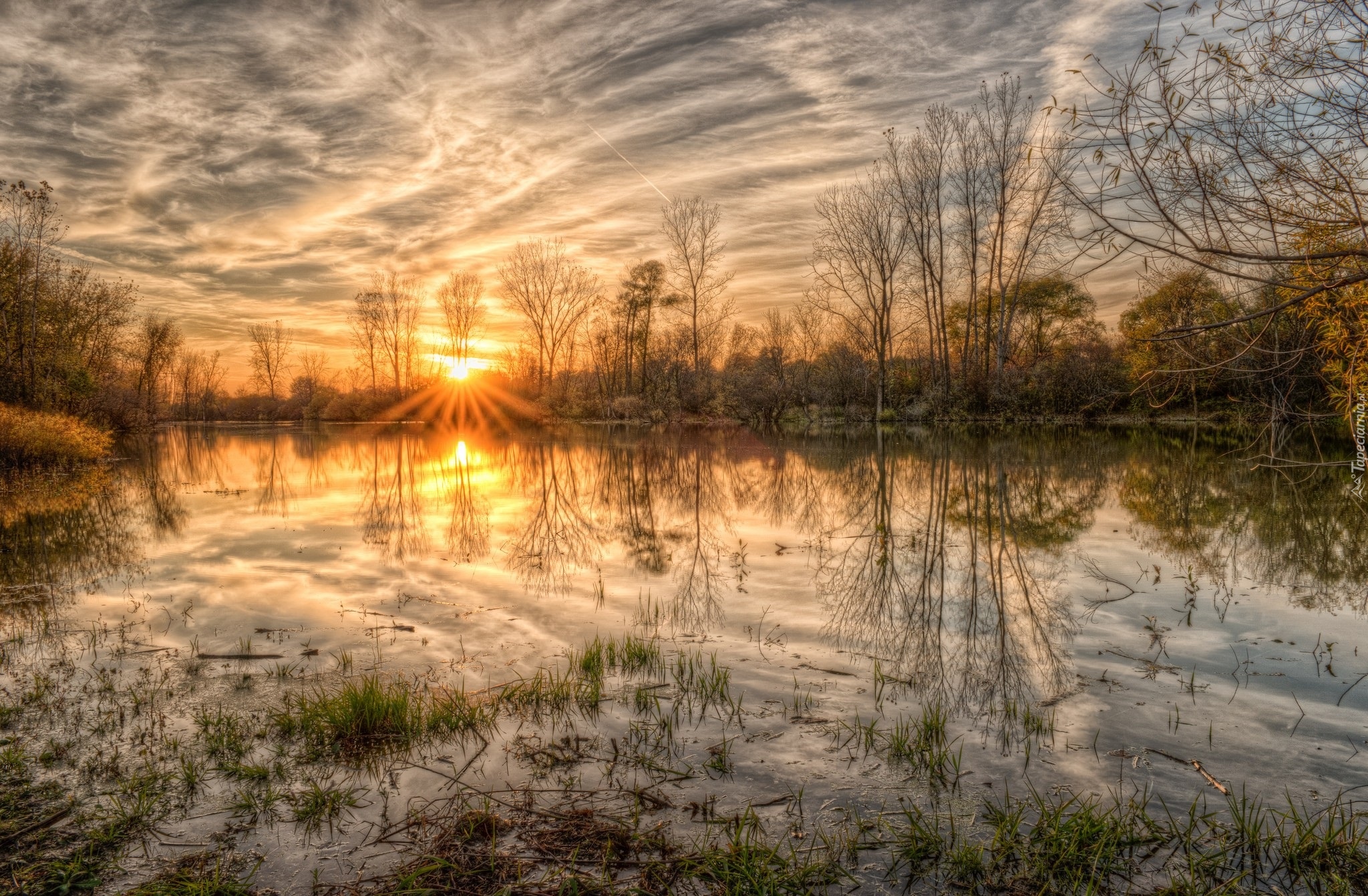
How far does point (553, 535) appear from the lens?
34.4 ft

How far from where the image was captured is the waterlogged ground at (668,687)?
310 centimetres

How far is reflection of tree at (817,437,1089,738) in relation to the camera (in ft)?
16.4

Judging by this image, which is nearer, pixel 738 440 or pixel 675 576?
pixel 675 576

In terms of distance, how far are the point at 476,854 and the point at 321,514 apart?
11548mm

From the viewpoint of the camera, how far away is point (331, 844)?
307 cm

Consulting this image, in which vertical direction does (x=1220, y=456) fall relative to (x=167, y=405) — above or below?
below

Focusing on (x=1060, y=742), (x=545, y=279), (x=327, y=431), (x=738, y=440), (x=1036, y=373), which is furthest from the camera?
(x=545, y=279)

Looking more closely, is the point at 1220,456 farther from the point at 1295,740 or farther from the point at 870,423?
the point at 870,423

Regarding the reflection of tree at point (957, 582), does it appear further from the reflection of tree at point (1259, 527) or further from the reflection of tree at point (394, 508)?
the reflection of tree at point (394, 508)

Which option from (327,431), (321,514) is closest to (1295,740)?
(321,514)

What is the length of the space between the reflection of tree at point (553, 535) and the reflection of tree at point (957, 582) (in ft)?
9.89

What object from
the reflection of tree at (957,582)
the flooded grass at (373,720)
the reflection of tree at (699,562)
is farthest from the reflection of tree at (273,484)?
the reflection of tree at (957,582)

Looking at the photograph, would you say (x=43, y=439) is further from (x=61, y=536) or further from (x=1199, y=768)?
(x=1199, y=768)

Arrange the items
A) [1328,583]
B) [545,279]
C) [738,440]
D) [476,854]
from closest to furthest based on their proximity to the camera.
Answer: [476,854], [1328,583], [738,440], [545,279]
